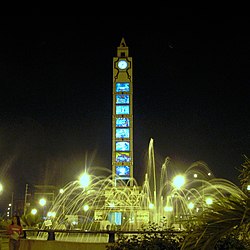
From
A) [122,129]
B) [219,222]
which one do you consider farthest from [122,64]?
[219,222]

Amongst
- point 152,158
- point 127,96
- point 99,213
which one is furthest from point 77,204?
point 127,96

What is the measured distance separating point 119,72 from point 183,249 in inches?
2288

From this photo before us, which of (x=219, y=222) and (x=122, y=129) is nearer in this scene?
(x=219, y=222)

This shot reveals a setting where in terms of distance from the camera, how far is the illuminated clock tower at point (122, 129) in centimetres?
5706

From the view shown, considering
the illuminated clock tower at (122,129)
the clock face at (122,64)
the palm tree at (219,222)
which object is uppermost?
the clock face at (122,64)

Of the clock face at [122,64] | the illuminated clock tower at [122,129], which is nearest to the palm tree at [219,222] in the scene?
the illuminated clock tower at [122,129]

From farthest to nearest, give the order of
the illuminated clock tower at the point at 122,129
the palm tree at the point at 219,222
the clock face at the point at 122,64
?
1. the clock face at the point at 122,64
2. the illuminated clock tower at the point at 122,129
3. the palm tree at the point at 219,222

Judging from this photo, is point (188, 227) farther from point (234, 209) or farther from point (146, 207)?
point (146, 207)

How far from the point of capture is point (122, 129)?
189ft

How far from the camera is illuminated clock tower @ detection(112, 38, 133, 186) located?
5706 centimetres

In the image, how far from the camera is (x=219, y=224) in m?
3.50

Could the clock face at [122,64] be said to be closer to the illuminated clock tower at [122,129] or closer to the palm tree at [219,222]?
the illuminated clock tower at [122,129]

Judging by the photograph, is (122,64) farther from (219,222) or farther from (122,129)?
(219,222)

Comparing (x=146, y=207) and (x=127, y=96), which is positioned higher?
(x=127, y=96)
